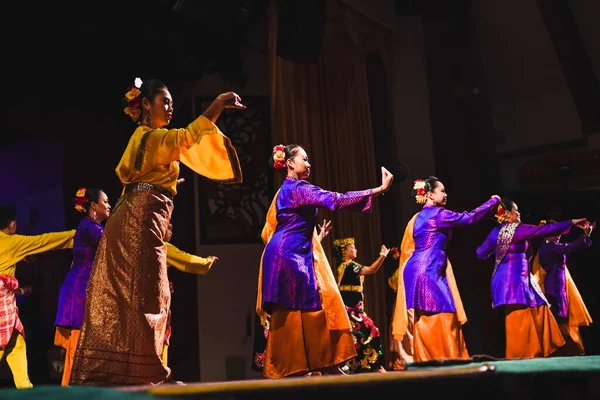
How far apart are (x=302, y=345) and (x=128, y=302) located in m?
1.06

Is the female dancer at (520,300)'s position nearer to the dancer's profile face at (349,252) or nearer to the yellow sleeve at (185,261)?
the dancer's profile face at (349,252)

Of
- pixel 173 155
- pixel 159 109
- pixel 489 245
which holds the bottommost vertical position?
pixel 489 245

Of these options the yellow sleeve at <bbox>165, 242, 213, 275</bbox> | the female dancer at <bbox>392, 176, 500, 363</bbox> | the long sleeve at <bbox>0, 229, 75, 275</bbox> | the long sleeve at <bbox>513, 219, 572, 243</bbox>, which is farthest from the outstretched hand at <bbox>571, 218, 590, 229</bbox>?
the long sleeve at <bbox>0, 229, 75, 275</bbox>

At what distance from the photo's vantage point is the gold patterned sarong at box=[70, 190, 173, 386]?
3.33 meters

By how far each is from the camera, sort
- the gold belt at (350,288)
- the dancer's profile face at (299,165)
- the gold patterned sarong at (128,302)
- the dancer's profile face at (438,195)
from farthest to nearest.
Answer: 1. the gold belt at (350,288)
2. the dancer's profile face at (438,195)
3. the dancer's profile face at (299,165)
4. the gold patterned sarong at (128,302)

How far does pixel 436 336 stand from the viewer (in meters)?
5.54

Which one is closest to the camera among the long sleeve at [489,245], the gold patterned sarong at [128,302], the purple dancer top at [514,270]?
the gold patterned sarong at [128,302]

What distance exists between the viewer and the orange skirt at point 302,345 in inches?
162

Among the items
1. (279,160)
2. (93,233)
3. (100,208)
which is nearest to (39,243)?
(100,208)

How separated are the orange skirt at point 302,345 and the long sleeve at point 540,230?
243cm

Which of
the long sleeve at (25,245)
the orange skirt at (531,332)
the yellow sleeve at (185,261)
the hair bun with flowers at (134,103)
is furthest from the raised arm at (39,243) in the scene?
the orange skirt at (531,332)

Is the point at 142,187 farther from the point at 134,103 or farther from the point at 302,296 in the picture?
the point at 302,296

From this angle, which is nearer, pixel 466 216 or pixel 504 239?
pixel 466 216

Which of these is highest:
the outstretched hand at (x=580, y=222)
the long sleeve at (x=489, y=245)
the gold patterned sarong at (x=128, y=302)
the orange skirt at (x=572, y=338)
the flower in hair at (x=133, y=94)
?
the flower in hair at (x=133, y=94)
